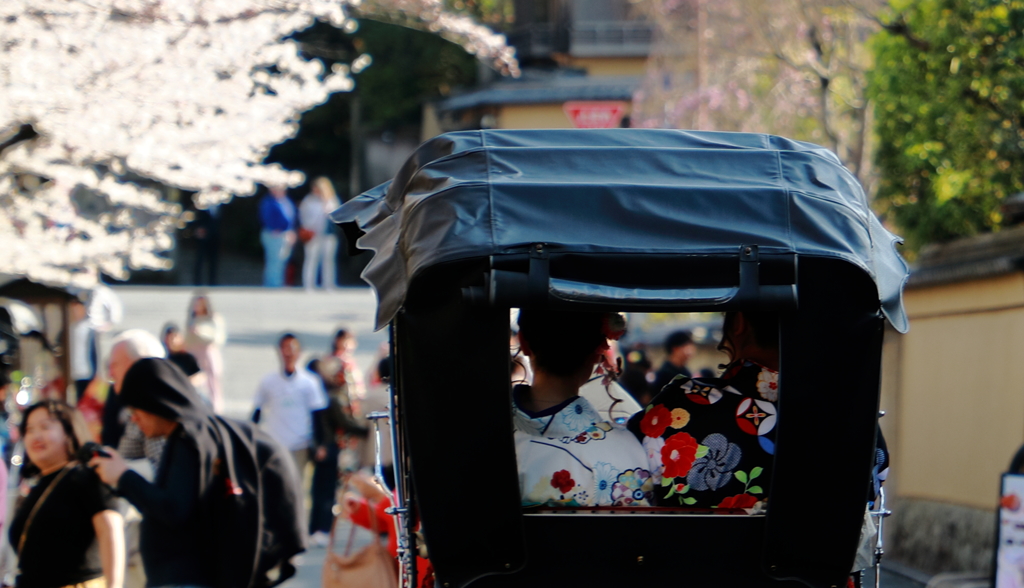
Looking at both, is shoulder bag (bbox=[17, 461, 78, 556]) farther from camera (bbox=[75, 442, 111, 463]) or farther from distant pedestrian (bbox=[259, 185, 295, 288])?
distant pedestrian (bbox=[259, 185, 295, 288])

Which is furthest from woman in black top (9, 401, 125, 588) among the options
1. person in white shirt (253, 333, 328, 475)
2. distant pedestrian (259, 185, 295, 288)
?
distant pedestrian (259, 185, 295, 288)

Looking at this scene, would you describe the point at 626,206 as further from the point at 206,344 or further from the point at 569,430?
the point at 206,344

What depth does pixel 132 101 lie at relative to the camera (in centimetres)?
931

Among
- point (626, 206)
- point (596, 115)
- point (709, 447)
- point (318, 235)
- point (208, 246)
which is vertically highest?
point (596, 115)

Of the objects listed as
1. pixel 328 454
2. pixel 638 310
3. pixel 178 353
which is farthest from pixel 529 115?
pixel 638 310

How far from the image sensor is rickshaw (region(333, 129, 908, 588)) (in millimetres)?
3365

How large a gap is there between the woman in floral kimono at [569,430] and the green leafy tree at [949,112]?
21.5ft

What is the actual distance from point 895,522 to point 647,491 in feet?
27.6

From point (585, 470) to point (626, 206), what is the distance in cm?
75

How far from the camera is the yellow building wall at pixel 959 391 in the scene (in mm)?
9234

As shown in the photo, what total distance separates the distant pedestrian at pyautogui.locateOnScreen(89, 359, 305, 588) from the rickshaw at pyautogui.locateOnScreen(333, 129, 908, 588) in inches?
76.0

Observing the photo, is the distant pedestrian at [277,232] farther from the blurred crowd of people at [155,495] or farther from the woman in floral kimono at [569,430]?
the woman in floral kimono at [569,430]

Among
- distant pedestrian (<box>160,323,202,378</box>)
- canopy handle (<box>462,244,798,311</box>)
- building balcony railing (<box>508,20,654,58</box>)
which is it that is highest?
building balcony railing (<box>508,20,654,58</box>)

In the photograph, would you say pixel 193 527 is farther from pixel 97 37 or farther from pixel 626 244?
pixel 97 37
